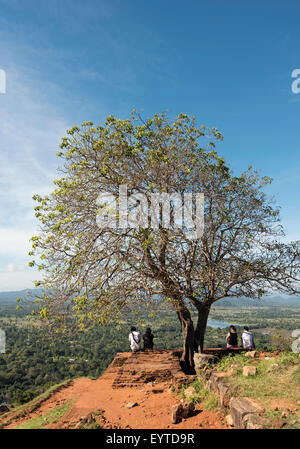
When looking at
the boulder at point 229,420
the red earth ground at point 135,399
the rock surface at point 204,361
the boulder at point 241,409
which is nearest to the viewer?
the boulder at point 241,409

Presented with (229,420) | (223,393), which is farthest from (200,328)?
(229,420)

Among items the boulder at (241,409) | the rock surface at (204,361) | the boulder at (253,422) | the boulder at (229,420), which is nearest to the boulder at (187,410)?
the boulder at (229,420)

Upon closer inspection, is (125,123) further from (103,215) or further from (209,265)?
(209,265)

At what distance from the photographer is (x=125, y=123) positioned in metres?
11.0

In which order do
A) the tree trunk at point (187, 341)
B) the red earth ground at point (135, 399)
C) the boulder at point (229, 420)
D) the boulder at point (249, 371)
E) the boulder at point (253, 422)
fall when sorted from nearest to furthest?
the boulder at point (253, 422), the boulder at point (229, 420), the red earth ground at point (135, 399), the boulder at point (249, 371), the tree trunk at point (187, 341)

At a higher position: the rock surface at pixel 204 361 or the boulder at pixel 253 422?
the boulder at pixel 253 422

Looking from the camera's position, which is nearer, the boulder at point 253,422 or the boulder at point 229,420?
the boulder at point 253,422

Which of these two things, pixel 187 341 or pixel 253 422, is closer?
pixel 253 422

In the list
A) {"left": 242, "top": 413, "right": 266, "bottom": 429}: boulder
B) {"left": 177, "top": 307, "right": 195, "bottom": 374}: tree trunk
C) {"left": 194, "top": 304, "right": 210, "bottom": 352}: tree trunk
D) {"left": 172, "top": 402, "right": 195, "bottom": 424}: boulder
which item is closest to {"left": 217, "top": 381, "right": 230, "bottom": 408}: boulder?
{"left": 172, "top": 402, "right": 195, "bottom": 424}: boulder

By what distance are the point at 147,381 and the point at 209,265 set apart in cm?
476

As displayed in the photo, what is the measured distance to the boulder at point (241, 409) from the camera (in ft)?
17.5

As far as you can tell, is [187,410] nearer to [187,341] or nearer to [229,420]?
[229,420]

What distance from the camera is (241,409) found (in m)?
5.50

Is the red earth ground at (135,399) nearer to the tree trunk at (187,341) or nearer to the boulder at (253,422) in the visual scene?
the tree trunk at (187,341)
